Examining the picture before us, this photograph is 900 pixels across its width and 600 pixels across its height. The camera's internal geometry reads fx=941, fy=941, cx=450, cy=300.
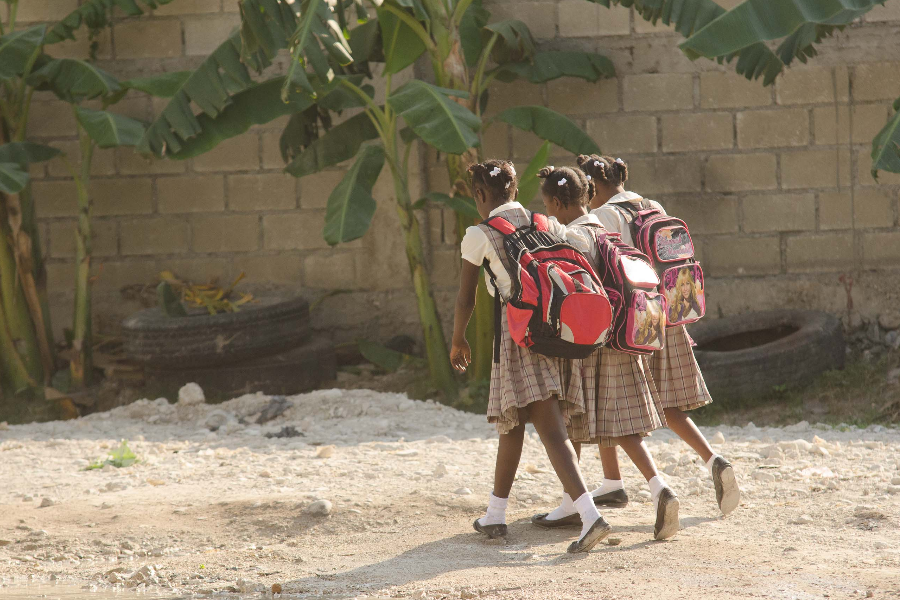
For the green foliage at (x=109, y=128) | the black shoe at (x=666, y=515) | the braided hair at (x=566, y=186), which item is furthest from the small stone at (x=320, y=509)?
the green foliage at (x=109, y=128)

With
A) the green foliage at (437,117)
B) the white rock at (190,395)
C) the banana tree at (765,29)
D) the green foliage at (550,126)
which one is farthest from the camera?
the green foliage at (550,126)

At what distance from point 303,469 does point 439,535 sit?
1.21 meters

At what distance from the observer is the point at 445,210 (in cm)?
726

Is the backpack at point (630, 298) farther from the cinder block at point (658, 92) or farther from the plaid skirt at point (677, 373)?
the cinder block at point (658, 92)

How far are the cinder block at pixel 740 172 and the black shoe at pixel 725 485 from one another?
4.00m

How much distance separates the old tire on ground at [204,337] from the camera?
6.48 m

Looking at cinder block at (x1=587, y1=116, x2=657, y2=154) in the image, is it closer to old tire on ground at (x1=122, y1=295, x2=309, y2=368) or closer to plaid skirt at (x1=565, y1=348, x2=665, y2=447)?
old tire on ground at (x1=122, y1=295, x2=309, y2=368)

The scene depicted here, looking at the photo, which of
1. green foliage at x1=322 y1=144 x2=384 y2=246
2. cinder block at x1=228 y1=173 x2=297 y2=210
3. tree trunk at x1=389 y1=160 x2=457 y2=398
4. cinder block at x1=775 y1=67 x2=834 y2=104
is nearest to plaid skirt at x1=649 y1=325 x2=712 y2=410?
green foliage at x1=322 y1=144 x2=384 y2=246

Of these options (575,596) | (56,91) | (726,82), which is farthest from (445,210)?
(575,596)

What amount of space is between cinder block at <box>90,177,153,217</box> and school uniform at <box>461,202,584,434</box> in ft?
15.8

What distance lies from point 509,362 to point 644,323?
48 centimetres

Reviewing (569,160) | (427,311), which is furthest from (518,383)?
(569,160)

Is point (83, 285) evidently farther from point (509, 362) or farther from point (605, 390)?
point (605, 390)

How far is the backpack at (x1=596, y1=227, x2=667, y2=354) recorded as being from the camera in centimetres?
322
